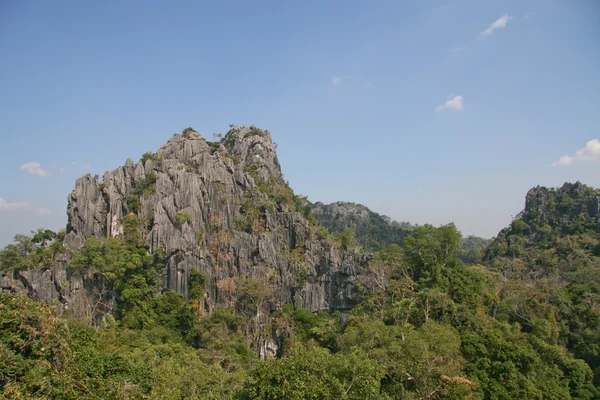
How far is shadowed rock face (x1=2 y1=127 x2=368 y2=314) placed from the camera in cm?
3017

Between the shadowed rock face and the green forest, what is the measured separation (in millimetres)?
1143

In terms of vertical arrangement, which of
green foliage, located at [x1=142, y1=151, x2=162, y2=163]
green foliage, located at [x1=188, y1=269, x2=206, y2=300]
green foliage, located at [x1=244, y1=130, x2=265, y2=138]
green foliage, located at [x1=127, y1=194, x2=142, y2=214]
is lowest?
green foliage, located at [x1=188, y1=269, x2=206, y2=300]

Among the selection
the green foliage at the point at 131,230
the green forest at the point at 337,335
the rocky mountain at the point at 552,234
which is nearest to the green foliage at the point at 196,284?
the green forest at the point at 337,335

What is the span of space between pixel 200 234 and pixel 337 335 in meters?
15.1

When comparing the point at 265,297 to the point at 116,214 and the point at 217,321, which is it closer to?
the point at 217,321

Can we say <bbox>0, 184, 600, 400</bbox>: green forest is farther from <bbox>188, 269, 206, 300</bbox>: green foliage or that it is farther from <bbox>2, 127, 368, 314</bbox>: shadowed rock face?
<bbox>2, 127, 368, 314</bbox>: shadowed rock face

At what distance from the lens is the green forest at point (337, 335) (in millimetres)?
12211

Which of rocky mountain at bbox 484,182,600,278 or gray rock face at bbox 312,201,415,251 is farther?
gray rock face at bbox 312,201,415,251

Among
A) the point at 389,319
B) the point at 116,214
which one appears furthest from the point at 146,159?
the point at 389,319

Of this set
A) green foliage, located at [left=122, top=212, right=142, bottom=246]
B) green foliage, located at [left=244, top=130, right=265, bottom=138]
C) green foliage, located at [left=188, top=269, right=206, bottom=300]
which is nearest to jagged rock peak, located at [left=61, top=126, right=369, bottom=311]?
green foliage, located at [left=122, top=212, right=142, bottom=246]

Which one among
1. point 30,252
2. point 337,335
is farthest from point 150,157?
point 337,335

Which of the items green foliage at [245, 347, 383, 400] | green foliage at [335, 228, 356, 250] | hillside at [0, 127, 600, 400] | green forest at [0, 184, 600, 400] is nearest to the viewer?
green forest at [0, 184, 600, 400]

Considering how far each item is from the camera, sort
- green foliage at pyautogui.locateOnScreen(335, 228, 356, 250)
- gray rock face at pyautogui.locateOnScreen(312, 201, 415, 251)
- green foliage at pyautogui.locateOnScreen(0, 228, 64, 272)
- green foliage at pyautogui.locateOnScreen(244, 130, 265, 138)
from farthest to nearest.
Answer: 1. gray rock face at pyautogui.locateOnScreen(312, 201, 415, 251)
2. green foliage at pyautogui.locateOnScreen(244, 130, 265, 138)
3. green foliage at pyautogui.locateOnScreen(335, 228, 356, 250)
4. green foliage at pyautogui.locateOnScreen(0, 228, 64, 272)

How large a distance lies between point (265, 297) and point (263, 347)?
3773mm
